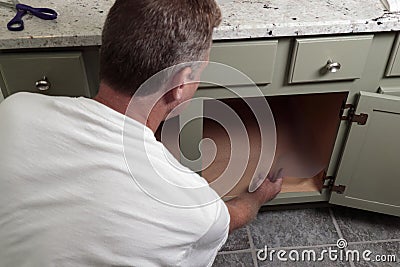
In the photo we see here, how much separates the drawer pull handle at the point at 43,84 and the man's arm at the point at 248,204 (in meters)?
0.54

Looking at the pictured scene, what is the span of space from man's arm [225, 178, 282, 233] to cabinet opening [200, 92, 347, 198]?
0.27m

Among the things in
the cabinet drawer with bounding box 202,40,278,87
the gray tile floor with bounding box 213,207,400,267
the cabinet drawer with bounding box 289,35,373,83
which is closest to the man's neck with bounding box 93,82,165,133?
the cabinet drawer with bounding box 202,40,278,87

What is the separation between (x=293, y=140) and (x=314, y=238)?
372 millimetres

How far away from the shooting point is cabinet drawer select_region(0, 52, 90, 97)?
1268 millimetres

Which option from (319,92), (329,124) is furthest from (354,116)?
(329,124)

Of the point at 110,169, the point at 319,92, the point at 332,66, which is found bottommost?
the point at 319,92

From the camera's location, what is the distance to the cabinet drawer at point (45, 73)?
127cm

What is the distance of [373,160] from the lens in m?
1.58

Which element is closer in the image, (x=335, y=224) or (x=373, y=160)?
(x=373, y=160)

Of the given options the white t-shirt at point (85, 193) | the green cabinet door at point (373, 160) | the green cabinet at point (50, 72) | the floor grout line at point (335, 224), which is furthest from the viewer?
the floor grout line at point (335, 224)

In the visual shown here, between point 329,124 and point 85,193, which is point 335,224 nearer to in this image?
point 329,124

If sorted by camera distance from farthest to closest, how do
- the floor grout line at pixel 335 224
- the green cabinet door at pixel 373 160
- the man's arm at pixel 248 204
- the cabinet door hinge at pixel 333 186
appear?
the floor grout line at pixel 335 224, the cabinet door hinge at pixel 333 186, the green cabinet door at pixel 373 160, the man's arm at pixel 248 204

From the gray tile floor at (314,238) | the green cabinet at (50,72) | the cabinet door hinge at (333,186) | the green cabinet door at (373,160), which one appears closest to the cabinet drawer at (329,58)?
the green cabinet door at (373,160)

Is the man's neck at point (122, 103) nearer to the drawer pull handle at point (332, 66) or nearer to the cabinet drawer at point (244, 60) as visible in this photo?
the cabinet drawer at point (244, 60)
